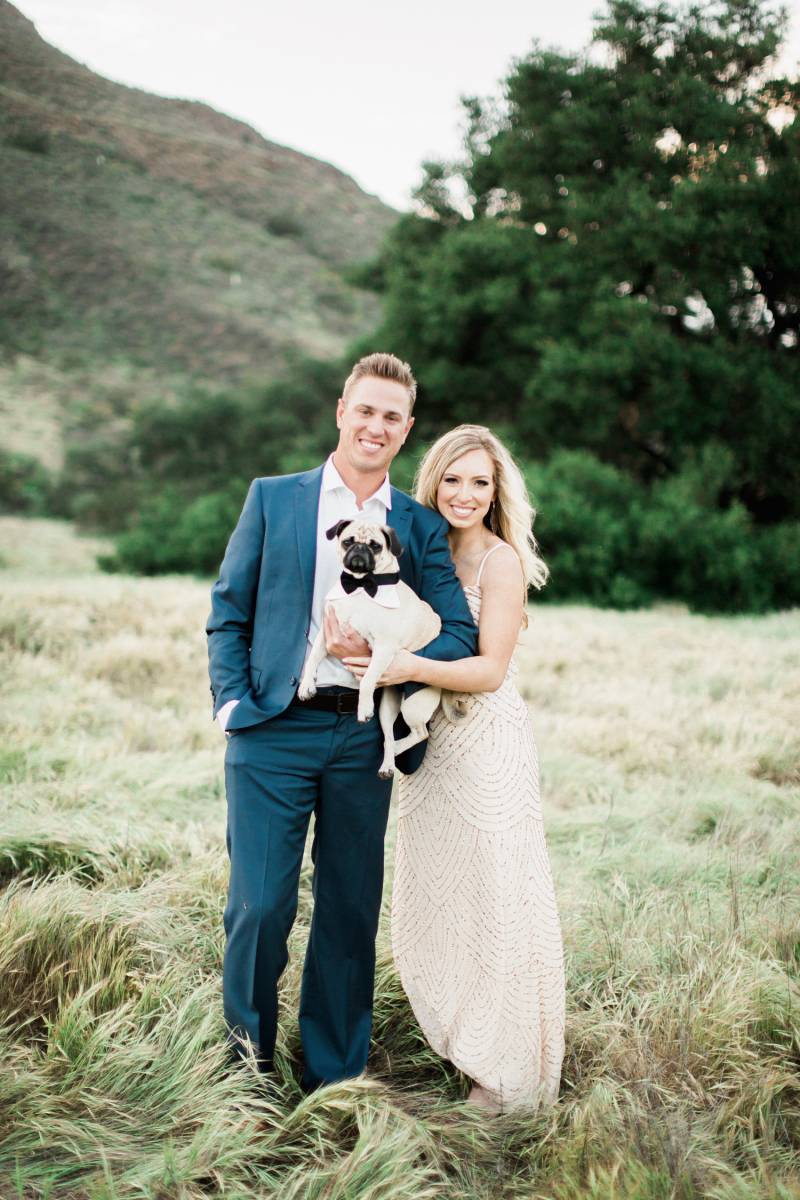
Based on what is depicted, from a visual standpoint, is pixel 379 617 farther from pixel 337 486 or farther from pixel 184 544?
pixel 184 544

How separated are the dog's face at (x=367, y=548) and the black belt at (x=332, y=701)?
0.45 m

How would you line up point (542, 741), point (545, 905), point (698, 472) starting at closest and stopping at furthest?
point (545, 905), point (542, 741), point (698, 472)

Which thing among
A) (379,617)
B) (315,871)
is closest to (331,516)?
(379,617)

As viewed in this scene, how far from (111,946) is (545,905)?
6.33 ft

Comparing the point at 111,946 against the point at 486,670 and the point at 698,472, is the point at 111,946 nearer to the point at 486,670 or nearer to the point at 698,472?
the point at 486,670

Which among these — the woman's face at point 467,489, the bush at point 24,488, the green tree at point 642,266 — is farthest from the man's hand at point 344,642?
the bush at point 24,488

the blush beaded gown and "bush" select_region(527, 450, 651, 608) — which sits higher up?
"bush" select_region(527, 450, 651, 608)

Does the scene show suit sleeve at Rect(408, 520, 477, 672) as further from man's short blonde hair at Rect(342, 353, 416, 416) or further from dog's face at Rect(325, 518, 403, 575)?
man's short blonde hair at Rect(342, 353, 416, 416)

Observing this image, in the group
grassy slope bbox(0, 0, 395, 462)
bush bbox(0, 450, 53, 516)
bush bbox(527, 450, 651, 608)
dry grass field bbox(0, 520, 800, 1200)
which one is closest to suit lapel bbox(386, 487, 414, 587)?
dry grass field bbox(0, 520, 800, 1200)

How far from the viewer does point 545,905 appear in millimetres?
3164

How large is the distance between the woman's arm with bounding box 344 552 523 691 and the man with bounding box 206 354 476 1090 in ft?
0.21

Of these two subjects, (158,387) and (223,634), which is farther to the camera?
(158,387)

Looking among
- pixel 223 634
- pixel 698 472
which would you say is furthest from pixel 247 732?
pixel 698 472

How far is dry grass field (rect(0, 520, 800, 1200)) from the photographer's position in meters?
2.66
